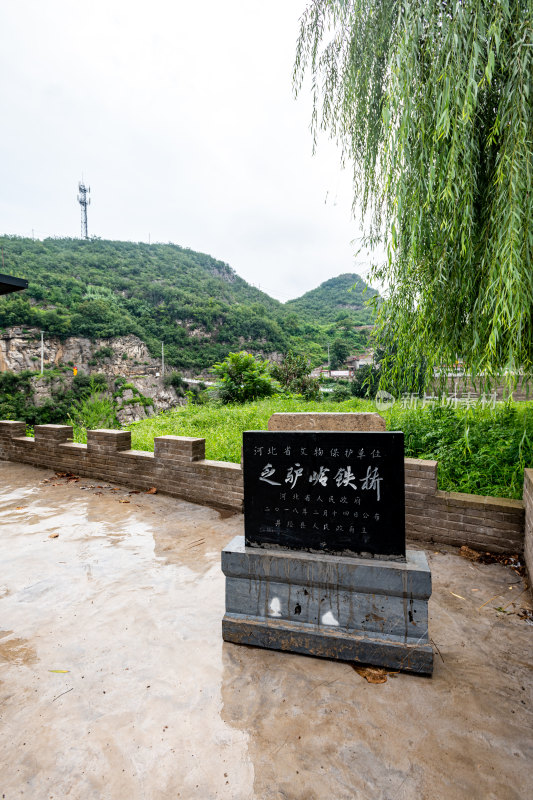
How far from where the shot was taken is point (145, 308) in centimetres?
5184

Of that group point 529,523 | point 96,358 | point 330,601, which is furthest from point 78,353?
point 529,523

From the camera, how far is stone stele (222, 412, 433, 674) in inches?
89.3

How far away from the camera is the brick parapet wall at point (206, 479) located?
3.65 m

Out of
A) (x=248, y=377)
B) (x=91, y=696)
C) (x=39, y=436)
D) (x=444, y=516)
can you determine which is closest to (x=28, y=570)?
(x=91, y=696)

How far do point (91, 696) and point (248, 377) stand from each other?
1040 centimetres

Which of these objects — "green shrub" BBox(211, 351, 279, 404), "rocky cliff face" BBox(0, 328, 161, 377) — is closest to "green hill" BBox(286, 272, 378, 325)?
"rocky cliff face" BBox(0, 328, 161, 377)

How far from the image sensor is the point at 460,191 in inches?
116

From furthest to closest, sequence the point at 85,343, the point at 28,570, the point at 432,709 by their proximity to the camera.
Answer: the point at 85,343
the point at 28,570
the point at 432,709

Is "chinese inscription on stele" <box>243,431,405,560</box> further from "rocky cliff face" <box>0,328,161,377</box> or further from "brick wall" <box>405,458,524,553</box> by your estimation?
"rocky cliff face" <box>0,328,161,377</box>

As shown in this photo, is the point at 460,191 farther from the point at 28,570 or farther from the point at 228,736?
the point at 28,570

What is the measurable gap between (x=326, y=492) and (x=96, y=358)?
47890 mm

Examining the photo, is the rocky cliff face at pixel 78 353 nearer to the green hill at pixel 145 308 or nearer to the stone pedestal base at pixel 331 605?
the green hill at pixel 145 308

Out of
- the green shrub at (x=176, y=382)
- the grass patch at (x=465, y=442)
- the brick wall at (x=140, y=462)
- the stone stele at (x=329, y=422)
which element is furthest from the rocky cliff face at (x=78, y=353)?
the stone stele at (x=329, y=422)

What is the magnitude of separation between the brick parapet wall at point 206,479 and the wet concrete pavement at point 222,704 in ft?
1.38
